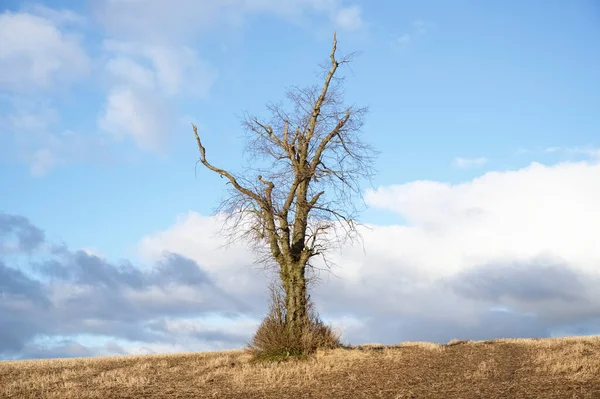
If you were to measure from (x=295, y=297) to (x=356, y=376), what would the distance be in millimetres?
4893

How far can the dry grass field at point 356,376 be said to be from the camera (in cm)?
1602

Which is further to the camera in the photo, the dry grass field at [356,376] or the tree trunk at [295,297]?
the tree trunk at [295,297]

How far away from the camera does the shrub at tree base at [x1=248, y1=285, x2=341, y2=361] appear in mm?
21219

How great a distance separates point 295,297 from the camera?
22.3 m

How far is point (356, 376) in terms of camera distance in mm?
18125

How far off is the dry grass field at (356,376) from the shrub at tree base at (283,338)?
58cm

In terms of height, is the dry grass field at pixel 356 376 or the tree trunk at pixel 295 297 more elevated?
the tree trunk at pixel 295 297

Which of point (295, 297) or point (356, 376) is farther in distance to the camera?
point (295, 297)

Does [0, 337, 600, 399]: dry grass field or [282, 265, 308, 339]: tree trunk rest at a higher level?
[282, 265, 308, 339]: tree trunk

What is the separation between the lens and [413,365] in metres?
19.5

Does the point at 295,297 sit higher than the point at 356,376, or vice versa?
the point at 295,297

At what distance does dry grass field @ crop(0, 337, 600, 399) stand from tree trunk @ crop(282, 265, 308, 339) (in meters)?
1.65

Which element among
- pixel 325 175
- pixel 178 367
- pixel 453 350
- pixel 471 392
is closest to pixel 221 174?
pixel 325 175

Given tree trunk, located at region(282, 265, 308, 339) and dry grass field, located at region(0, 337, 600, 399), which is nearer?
dry grass field, located at region(0, 337, 600, 399)
